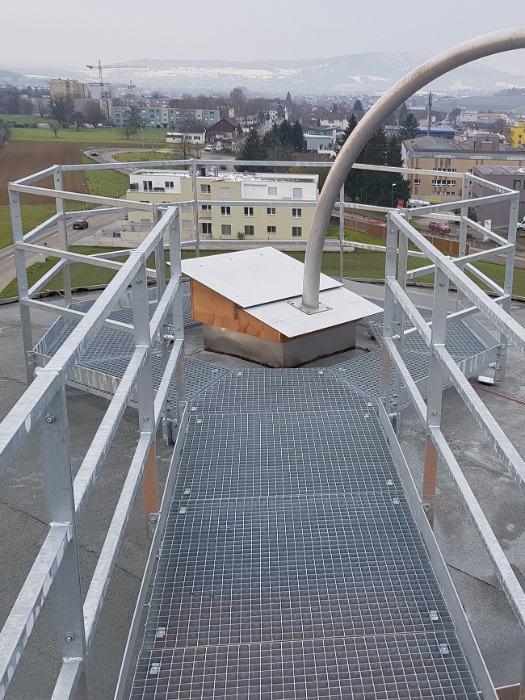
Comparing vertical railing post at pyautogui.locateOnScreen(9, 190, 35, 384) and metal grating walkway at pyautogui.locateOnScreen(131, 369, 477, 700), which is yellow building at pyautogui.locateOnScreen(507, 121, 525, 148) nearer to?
vertical railing post at pyautogui.locateOnScreen(9, 190, 35, 384)

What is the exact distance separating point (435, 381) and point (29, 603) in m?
2.73

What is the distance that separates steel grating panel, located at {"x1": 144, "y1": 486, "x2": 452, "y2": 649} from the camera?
3549 millimetres

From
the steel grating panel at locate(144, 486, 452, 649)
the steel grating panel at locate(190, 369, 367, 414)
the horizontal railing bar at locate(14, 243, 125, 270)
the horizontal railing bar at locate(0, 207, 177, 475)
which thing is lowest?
the steel grating panel at locate(144, 486, 452, 649)

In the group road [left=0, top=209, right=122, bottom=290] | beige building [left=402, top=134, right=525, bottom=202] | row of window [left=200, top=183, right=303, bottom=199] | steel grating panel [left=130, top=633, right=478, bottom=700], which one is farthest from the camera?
beige building [left=402, top=134, right=525, bottom=202]

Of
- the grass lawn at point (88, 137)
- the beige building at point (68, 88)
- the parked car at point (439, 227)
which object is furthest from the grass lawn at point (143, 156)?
the beige building at point (68, 88)

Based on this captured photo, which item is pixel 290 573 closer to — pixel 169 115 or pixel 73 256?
pixel 73 256

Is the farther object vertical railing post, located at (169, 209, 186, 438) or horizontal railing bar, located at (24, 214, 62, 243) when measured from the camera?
horizontal railing bar, located at (24, 214, 62, 243)

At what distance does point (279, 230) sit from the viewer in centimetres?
1961

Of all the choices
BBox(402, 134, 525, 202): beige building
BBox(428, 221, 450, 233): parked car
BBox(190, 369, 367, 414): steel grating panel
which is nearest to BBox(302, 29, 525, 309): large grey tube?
BBox(190, 369, 367, 414): steel grating panel

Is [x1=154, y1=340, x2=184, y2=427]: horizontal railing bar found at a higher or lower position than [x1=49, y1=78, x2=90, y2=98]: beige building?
lower

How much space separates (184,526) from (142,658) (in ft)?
3.45

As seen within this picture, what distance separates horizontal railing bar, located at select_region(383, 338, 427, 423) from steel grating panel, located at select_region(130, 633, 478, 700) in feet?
4.32

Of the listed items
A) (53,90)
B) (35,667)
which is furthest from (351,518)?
(53,90)

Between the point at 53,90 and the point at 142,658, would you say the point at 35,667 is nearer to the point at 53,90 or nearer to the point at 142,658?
the point at 142,658
